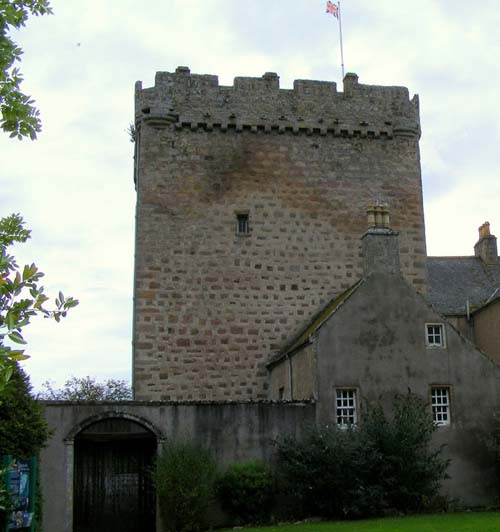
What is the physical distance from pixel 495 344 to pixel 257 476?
11430 mm

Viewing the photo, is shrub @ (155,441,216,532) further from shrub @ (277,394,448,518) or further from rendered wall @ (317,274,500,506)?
rendered wall @ (317,274,500,506)

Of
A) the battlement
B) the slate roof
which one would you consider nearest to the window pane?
the battlement

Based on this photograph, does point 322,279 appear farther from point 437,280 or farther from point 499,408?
point 437,280

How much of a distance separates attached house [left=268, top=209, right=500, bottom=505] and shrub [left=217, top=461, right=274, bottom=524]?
2.34 meters

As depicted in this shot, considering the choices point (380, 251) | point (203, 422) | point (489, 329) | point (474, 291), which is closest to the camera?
point (203, 422)

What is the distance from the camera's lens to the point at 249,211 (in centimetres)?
2497

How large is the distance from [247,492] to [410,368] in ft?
18.2

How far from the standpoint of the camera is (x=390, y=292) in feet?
71.3

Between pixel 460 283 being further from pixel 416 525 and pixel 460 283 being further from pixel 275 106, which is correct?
pixel 416 525

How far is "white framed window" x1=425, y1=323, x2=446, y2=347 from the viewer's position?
2166 centimetres

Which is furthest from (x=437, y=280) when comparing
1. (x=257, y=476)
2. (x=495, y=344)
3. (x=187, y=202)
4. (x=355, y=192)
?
(x=257, y=476)

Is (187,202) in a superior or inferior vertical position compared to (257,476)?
superior

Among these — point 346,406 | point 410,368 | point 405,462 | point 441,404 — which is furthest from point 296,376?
point 405,462

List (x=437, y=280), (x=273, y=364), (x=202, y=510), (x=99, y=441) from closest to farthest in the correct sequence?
(x=202, y=510) < (x=99, y=441) < (x=273, y=364) < (x=437, y=280)
